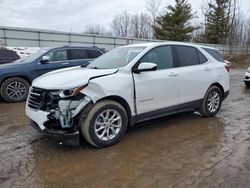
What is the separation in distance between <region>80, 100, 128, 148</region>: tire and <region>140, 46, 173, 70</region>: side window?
112 cm

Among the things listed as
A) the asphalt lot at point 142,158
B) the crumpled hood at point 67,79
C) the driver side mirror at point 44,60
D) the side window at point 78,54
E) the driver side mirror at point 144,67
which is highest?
the side window at point 78,54

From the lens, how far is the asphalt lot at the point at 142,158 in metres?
3.48

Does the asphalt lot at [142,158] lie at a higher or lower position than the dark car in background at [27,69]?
lower

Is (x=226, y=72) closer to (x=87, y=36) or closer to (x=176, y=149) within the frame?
(x=176, y=149)

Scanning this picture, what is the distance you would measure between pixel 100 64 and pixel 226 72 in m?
3.12

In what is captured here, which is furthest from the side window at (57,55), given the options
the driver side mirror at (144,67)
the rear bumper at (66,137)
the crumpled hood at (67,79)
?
the rear bumper at (66,137)

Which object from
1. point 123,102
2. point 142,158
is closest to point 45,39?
point 123,102

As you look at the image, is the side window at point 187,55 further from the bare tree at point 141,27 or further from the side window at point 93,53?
the bare tree at point 141,27

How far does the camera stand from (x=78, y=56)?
32.6 ft

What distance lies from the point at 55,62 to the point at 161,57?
4.90 meters

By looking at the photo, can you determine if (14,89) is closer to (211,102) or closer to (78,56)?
(78,56)

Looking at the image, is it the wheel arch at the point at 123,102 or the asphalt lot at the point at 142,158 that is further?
the wheel arch at the point at 123,102

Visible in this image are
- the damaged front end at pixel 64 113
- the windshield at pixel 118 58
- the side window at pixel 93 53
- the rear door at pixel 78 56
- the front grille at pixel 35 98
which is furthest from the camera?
the side window at pixel 93 53

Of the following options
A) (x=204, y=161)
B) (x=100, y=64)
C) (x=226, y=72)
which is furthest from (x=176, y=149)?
(x=226, y=72)
